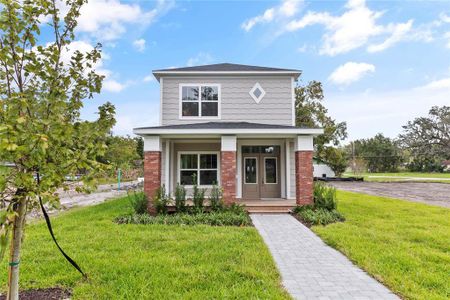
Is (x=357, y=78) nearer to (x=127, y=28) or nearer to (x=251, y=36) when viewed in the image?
(x=251, y=36)

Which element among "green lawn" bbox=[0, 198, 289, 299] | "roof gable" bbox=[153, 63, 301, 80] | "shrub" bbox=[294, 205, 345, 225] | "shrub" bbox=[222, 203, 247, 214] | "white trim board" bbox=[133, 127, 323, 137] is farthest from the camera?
"roof gable" bbox=[153, 63, 301, 80]

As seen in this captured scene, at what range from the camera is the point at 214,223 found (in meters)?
8.30

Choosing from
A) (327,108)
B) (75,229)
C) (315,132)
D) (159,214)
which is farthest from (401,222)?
(327,108)

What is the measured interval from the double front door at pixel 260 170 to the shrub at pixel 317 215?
2669 millimetres

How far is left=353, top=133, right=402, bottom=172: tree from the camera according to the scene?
2192 inches

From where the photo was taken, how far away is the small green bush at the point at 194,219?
27.2ft

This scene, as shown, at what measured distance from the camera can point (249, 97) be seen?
12.5m

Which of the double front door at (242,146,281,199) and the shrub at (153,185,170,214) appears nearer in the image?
the shrub at (153,185,170,214)

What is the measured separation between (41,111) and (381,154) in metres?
63.9

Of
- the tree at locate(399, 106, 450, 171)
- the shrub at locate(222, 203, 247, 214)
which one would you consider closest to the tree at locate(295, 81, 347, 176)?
the shrub at locate(222, 203, 247, 214)

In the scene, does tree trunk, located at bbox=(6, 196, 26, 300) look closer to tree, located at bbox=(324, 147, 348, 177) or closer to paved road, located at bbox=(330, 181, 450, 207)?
paved road, located at bbox=(330, 181, 450, 207)

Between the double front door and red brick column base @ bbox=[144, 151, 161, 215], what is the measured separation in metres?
4.24

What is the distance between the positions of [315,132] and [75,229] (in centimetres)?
832

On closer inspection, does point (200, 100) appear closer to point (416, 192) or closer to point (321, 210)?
point (321, 210)
